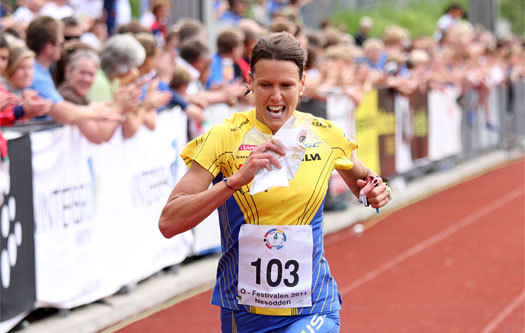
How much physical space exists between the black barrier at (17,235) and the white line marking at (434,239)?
288 centimetres

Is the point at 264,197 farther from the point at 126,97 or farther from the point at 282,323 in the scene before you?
the point at 126,97

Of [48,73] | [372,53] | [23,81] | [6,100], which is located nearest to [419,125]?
[372,53]

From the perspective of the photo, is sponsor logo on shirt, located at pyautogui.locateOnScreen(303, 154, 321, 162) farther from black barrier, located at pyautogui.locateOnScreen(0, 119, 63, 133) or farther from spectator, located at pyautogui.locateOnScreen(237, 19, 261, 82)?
spectator, located at pyautogui.locateOnScreen(237, 19, 261, 82)

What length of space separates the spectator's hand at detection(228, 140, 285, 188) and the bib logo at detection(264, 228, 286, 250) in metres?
0.49

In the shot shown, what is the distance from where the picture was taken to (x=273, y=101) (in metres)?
3.59

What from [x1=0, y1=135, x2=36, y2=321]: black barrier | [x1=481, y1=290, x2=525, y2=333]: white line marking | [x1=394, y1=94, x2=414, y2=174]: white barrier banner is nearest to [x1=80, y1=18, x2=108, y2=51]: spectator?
[x1=0, y1=135, x2=36, y2=321]: black barrier

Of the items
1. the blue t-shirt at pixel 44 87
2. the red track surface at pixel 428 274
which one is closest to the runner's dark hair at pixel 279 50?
the blue t-shirt at pixel 44 87

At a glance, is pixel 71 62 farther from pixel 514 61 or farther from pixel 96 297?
pixel 514 61

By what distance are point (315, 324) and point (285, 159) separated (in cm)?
80

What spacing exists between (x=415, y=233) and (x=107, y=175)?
4.90 metres

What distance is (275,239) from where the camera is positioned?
376 cm

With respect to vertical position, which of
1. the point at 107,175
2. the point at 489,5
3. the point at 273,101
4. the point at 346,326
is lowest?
the point at 346,326

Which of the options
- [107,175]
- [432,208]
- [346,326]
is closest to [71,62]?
[107,175]

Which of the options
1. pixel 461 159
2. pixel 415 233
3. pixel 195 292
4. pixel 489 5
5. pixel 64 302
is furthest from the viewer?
pixel 489 5
